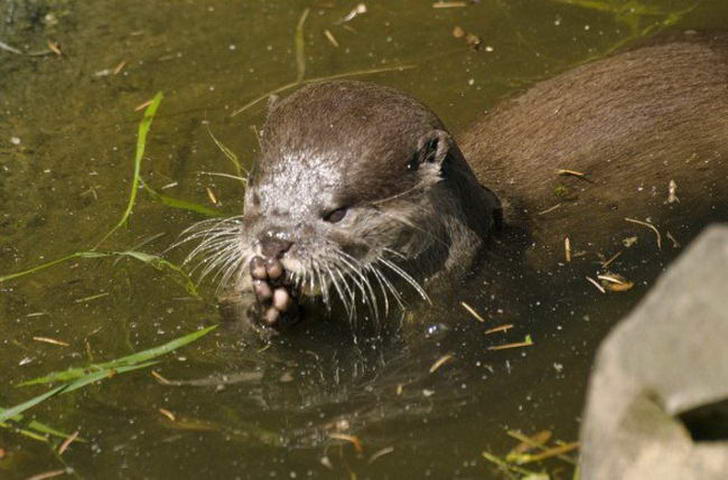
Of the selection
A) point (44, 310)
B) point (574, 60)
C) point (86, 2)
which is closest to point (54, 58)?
point (86, 2)

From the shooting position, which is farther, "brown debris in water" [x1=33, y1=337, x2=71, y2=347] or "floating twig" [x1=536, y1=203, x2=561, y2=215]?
"floating twig" [x1=536, y1=203, x2=561, y2=215]

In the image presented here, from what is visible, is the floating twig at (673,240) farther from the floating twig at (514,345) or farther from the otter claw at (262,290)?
the otter claw at (262,290)

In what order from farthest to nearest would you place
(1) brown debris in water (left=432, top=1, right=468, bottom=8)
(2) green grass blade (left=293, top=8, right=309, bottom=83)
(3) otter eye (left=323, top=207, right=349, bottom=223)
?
(1) brown debris in water (left=432, top=1, right=468, bottom=8), (2) green grass blade (left=293, top=8, right=309, bottom=83), (3) otter eye (left=323, top=207, right=349, bottom=223)

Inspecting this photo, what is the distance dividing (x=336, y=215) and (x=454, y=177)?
1.32ft

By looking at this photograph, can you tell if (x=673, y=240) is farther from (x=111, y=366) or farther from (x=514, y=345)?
(x=111, y=366)

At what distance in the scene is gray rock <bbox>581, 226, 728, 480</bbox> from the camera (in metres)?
2.02

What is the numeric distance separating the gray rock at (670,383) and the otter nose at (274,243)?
1.11m

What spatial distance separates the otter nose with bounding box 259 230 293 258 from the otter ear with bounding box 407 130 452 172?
1.41 feet

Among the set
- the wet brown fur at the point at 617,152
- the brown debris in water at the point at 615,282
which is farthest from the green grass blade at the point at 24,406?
the brown debris in water at the point at 615,282

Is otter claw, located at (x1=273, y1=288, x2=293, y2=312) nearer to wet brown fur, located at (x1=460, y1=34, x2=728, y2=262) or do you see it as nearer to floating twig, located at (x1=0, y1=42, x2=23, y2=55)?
wet brown fur, located at (x1=460, y1=34, x2=728, y2=262)

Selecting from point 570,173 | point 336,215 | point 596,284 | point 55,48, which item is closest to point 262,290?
point 336,215

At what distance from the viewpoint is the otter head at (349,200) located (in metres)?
3.25

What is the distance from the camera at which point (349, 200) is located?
3.30 m

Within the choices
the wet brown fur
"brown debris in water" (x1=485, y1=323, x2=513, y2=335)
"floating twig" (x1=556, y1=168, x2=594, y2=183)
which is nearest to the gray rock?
"brown debris in water" (x1=485, y1=323, x2=513, y2=335)
